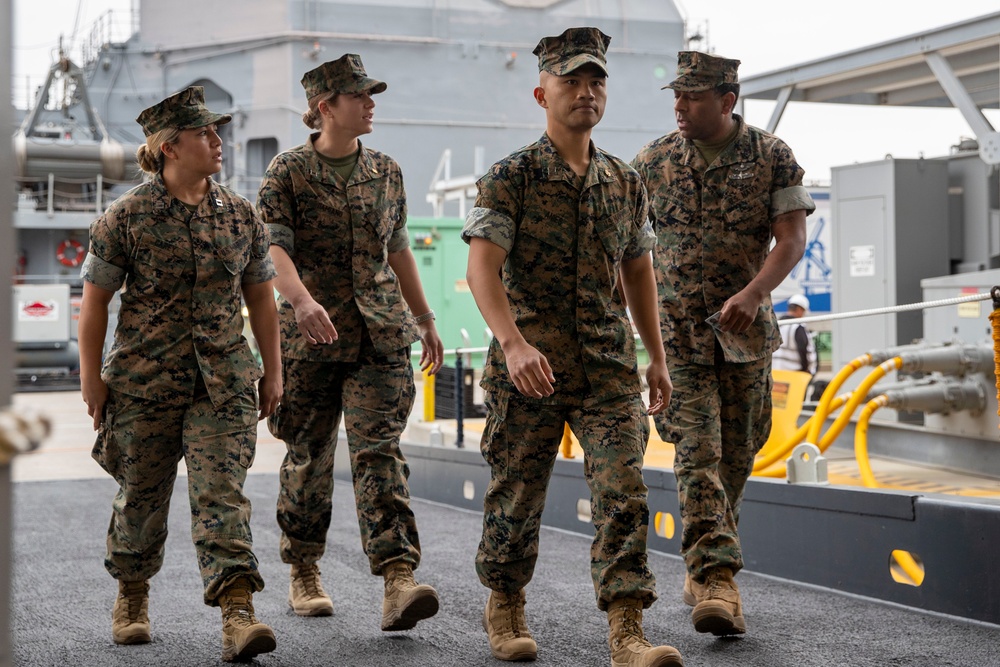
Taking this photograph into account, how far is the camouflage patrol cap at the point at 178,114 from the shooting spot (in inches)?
143

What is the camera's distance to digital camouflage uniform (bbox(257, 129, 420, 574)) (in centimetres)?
402

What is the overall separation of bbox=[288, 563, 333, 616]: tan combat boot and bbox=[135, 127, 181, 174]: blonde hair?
1.52m

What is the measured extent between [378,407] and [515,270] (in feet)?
2.86

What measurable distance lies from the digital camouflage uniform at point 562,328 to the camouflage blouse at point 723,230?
527 millimetres

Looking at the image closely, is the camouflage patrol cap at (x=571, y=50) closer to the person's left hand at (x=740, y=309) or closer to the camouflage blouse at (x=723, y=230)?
the camouflage blouse at (x=723, y=230)

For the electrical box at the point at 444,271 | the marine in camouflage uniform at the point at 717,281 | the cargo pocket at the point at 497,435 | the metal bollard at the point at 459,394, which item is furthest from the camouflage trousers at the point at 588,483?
the electrical box at the point at 444,271

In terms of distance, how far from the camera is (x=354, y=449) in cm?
405

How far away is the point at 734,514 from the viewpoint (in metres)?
4.14

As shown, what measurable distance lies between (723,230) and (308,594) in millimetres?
1958

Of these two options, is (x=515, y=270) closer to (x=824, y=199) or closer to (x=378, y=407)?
(x=378, y=407)

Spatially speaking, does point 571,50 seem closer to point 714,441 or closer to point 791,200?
point 791,200

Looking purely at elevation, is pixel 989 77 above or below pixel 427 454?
above

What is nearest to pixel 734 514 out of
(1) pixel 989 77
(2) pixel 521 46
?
(1) pixel 989 77

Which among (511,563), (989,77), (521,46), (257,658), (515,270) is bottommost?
(257,658)
